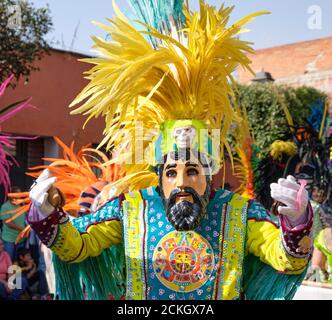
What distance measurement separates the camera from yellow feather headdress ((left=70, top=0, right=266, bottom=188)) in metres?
3.08

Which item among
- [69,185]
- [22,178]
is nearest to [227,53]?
[69,185]

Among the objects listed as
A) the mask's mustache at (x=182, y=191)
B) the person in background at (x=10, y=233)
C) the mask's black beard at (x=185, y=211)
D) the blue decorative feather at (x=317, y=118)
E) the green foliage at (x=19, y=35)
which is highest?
the green foliage at (x=19, y=35)

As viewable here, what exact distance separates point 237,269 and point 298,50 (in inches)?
663

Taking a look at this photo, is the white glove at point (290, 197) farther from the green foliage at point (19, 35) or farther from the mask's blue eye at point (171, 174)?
the green foliage at point (19, 35)

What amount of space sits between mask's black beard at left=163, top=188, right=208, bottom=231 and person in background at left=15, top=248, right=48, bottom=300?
Answer: 3804mm

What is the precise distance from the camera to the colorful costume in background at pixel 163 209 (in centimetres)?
301

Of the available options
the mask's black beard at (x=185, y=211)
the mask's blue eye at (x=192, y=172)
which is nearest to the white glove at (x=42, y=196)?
the mask's black beard at (x=185, y=211)

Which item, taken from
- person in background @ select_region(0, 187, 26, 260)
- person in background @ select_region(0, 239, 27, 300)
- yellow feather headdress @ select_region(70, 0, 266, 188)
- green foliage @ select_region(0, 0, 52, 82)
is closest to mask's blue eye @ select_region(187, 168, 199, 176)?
yellow feather headdress @ select_region(70, 0, 266, 188)

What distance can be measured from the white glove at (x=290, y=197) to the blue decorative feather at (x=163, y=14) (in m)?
1.19

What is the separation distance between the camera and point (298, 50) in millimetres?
19000

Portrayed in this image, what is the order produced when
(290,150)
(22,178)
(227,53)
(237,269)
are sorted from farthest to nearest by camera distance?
(22,178)
(290,150)
(227,53)
(237,269)

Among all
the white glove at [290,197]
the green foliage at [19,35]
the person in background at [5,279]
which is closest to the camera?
the white glove at [290,197]

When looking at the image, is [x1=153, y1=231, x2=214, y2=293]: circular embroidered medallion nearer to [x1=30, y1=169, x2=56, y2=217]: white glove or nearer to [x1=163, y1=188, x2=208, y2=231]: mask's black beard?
[x1=163, y1=188, x2=208, y2=231]: mask's black beard
